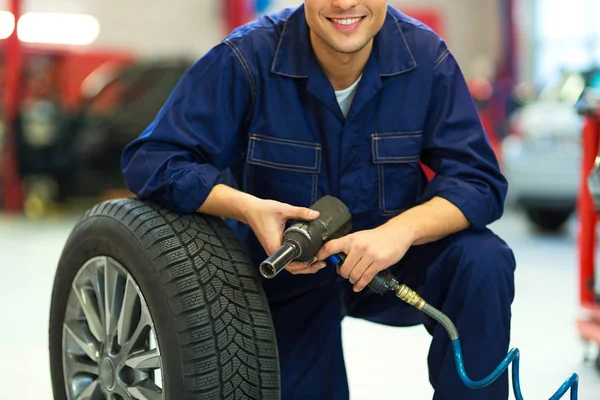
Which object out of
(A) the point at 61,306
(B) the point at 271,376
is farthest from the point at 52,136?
(B) the point at 271,376

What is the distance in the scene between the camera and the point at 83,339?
1.66 m

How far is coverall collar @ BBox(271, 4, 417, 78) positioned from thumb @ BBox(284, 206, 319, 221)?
0.37m

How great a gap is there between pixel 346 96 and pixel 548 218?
4.28 metres

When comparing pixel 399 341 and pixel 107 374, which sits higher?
pixel 107 374

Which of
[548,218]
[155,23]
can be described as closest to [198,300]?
[548,218]

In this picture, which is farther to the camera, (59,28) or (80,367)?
Answer: (59,28)

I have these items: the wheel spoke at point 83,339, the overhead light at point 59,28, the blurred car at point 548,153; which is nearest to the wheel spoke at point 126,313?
the wheel spoke at point 83,339

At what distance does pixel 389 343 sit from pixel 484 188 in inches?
53.5

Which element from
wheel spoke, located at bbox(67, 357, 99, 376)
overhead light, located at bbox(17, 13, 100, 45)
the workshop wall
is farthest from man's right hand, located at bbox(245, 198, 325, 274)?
overhead light, located at bbox(17, 13, 100, 45)

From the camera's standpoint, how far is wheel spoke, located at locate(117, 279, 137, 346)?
1.51 m

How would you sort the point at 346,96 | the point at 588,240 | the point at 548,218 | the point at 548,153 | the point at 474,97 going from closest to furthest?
the point at 346,96 < the point at 588,240 < the point at 548,153 < the point at 548,218 < the point at 474,97

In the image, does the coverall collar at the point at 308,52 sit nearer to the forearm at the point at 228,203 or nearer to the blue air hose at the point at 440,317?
the forearm at the point at 228,203

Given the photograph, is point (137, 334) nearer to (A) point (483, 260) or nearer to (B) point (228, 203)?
(B) point (228, 203)

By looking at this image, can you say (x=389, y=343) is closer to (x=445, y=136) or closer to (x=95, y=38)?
(x=445, y=136)
